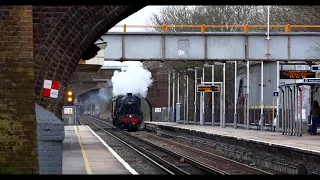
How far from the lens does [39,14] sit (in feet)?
31.9

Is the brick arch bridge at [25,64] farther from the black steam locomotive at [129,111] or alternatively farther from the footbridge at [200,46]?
the black steam locomotive at [129,111]

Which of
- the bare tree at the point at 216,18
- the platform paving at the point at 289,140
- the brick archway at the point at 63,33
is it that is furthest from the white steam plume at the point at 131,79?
the brick archway at the point at 63,33

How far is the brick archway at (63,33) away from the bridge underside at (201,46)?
2156 centimetres

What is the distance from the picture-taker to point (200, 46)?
31953 mm

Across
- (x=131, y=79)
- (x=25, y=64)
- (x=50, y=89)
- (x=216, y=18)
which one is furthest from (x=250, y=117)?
(x=25, y=64)

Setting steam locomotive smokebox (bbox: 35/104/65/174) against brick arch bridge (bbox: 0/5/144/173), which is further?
steam locomotive smokebox (bbox: 35/104/65/174)

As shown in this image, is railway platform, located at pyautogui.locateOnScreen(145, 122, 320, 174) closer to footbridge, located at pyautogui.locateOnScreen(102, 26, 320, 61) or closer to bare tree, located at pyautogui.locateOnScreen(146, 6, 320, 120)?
footbridge, located at pyautogui.locateOnScreen(102, 26, 320, 61)

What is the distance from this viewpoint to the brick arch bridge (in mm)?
9336

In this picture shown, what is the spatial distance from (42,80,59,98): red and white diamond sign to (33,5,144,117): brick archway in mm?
68

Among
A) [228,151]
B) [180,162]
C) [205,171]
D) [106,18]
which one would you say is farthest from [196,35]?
[106,18]

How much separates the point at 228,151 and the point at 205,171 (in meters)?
6.65

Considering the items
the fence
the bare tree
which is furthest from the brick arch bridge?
the bare tree

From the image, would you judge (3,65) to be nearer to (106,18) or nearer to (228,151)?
(106,18)

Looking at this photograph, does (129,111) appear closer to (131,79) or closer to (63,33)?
(131,79)
